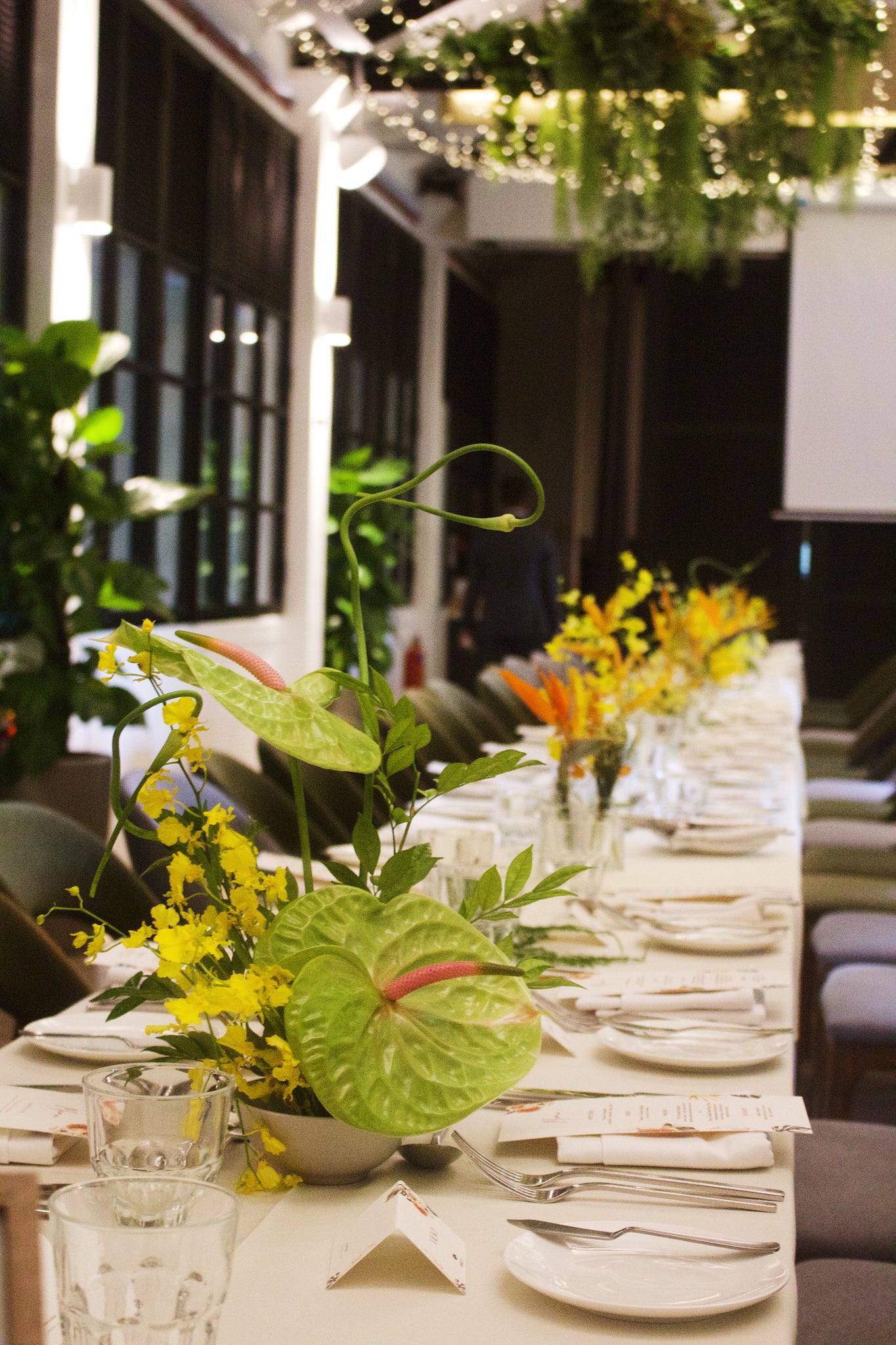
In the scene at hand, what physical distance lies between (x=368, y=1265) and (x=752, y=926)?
3.59ft

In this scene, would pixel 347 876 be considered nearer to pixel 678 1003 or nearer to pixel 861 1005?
pixel 678 1003

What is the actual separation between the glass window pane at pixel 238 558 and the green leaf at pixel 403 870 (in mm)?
6196

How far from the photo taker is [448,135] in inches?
335

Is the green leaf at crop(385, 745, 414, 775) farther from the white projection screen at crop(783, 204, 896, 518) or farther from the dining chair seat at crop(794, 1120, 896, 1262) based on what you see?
the white projection screen at crop(783, 204, 896, 518)

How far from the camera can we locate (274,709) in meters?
1.06

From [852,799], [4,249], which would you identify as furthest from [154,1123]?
[4,249]

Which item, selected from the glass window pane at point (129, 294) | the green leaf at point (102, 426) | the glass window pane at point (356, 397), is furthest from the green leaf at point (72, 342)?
the glass window pane at point (356, 397)

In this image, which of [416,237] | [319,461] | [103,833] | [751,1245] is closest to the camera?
[751,1245]

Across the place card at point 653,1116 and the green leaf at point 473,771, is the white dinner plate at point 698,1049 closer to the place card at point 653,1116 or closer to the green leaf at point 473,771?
the place card at point 653,1116

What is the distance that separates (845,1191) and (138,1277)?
133 centimetres

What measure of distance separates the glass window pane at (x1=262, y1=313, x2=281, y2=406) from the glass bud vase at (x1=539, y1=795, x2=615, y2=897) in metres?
5.78

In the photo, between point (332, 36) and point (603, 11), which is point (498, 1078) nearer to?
point (603, 11)

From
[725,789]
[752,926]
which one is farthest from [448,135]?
[752,926]

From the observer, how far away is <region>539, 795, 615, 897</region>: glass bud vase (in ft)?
7.16
